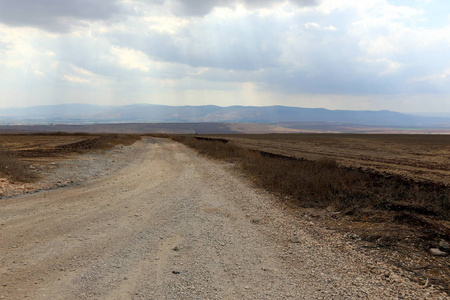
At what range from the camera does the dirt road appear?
13.8 ft

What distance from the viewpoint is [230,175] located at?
15.9 metres

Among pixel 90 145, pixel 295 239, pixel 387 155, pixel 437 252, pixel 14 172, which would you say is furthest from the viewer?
pixel 90 145

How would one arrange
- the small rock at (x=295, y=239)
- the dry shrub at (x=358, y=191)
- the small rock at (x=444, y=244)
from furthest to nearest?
the dry shrub at (x=358, y=191) < the small rock at (x=295, y=239) < the small rock at (x=444, y=244)

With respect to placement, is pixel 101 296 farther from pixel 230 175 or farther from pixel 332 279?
pixel 230 175

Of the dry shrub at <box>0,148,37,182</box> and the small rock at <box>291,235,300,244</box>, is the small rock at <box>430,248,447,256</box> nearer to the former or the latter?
the small rock at <box>291,235,300,244</box>

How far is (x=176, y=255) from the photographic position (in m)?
5.45

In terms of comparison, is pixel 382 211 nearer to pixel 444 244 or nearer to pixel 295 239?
pixel 444 244

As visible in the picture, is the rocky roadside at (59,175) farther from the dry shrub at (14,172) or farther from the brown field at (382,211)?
the brown field at (382,211)

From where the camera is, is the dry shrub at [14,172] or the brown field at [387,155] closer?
the dry shrub at [14,172]

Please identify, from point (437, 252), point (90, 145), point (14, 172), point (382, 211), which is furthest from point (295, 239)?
point (90, 145)

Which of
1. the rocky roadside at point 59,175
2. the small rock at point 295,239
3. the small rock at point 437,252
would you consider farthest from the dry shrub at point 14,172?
the small rock at point 437,252

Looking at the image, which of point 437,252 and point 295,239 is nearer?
point 437,252

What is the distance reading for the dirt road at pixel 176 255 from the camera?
4195mm

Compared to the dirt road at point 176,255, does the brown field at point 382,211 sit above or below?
above
